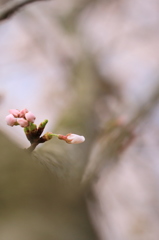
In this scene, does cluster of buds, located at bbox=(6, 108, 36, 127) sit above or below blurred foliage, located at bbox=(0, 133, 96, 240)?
above

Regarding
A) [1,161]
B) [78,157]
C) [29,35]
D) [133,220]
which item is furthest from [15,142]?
[29,35]

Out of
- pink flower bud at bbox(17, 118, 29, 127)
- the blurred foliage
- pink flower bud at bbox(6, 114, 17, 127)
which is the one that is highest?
pink flower bud at bbox(6, 114, 17, 127)

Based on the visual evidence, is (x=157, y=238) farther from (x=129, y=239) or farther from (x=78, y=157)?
(x=78, y=157)

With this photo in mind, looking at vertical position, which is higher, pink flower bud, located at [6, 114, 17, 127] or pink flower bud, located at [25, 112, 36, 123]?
pink flower bud, located at [6, 114, 17, 127]

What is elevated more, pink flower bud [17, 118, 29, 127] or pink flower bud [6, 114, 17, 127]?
pink flower bud [6, 114, 17, 127]

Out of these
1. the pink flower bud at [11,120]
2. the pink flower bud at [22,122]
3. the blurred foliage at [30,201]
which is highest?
the pink flower bud at [11,120]
